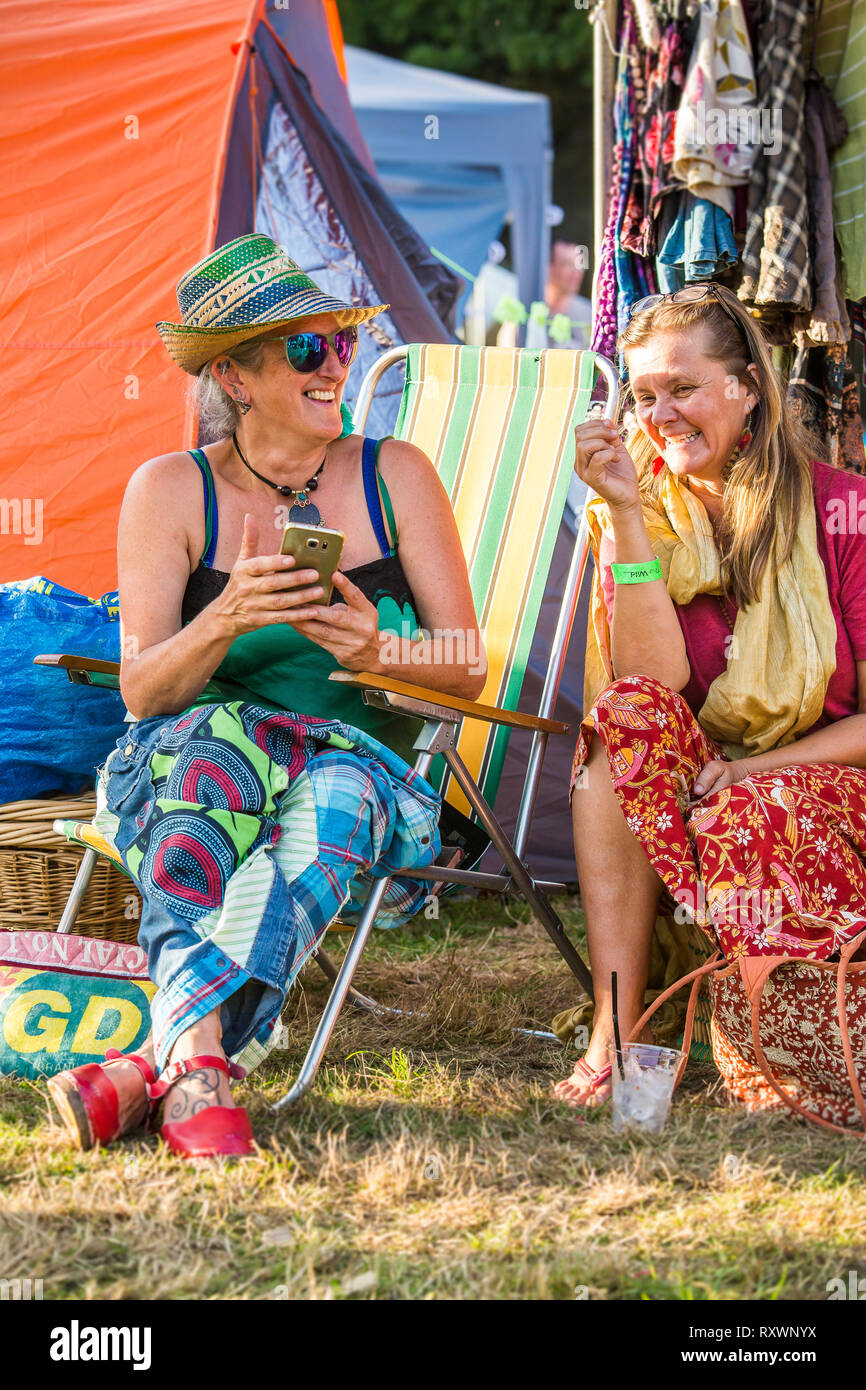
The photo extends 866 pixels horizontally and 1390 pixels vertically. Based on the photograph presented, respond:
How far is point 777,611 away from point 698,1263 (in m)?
1.15

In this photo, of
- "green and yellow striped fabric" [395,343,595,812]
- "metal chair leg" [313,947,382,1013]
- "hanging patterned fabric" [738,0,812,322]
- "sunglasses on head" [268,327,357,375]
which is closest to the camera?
"sunglasses on head" [268,327,357,375]

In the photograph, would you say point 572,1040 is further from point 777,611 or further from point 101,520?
point 101,520

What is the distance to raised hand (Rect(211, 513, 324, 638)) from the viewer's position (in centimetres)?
193

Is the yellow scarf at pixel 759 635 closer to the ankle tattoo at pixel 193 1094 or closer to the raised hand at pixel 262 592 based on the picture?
the raised hand at pixel 262 592

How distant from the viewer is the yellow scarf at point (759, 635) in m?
2.15

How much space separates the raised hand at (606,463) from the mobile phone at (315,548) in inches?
17.4

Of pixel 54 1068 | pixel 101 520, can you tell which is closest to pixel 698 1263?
pixel 54 1068

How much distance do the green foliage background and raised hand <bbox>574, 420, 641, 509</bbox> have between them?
11044 mm

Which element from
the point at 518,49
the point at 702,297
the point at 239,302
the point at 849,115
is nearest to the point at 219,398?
the point at 239,302

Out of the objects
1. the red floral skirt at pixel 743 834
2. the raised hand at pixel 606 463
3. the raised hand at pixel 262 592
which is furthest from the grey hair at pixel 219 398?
the red floral skirt at pixel 743 834

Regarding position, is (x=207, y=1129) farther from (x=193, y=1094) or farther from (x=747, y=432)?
(x=747, y=432)

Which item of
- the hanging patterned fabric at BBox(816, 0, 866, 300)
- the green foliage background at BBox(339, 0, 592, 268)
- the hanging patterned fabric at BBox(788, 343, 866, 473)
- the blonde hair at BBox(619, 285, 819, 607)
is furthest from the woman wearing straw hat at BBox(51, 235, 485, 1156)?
the green foliage background at BBox(339, 0, 592, 268)

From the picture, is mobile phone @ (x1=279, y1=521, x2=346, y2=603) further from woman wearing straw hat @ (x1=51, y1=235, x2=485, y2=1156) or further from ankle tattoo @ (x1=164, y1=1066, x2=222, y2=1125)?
ankle tattoo @ (x1=164, y1=1066, x2=222, y2=1125)
